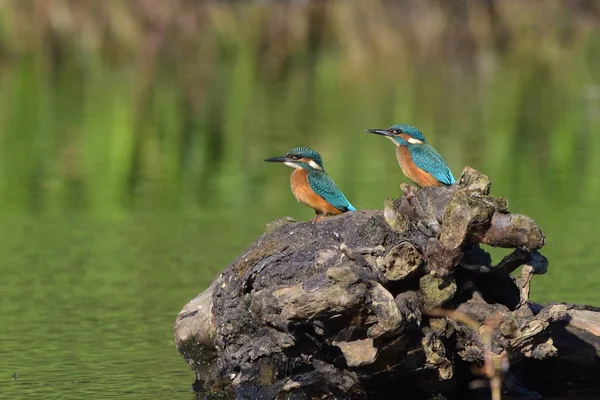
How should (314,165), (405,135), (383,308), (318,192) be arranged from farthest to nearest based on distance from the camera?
(405,135) < (314,165) < (318,192) < (383,308)

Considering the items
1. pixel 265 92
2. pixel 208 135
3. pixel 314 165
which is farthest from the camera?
pixel 265 92

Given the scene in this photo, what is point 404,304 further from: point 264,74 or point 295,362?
point 264,74

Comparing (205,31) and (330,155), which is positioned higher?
(205,31)

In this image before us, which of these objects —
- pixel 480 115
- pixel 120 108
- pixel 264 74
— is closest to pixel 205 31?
pixel 264 74

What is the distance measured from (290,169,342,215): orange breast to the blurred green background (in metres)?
1.28

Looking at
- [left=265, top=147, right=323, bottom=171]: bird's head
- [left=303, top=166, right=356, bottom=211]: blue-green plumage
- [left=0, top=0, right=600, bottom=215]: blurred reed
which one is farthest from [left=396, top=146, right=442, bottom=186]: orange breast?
[left=0, top=0, right=600, bottom=215]: blurred reed

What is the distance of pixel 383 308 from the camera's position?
6.29m

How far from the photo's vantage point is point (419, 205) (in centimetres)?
709

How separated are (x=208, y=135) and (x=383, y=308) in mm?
11233

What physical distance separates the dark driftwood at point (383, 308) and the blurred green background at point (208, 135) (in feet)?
1.73

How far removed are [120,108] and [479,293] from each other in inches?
515

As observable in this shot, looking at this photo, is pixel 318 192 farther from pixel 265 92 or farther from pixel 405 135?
pixel 265 92

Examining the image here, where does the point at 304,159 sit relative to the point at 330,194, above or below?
above

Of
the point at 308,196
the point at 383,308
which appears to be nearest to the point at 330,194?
the point at 308,196
